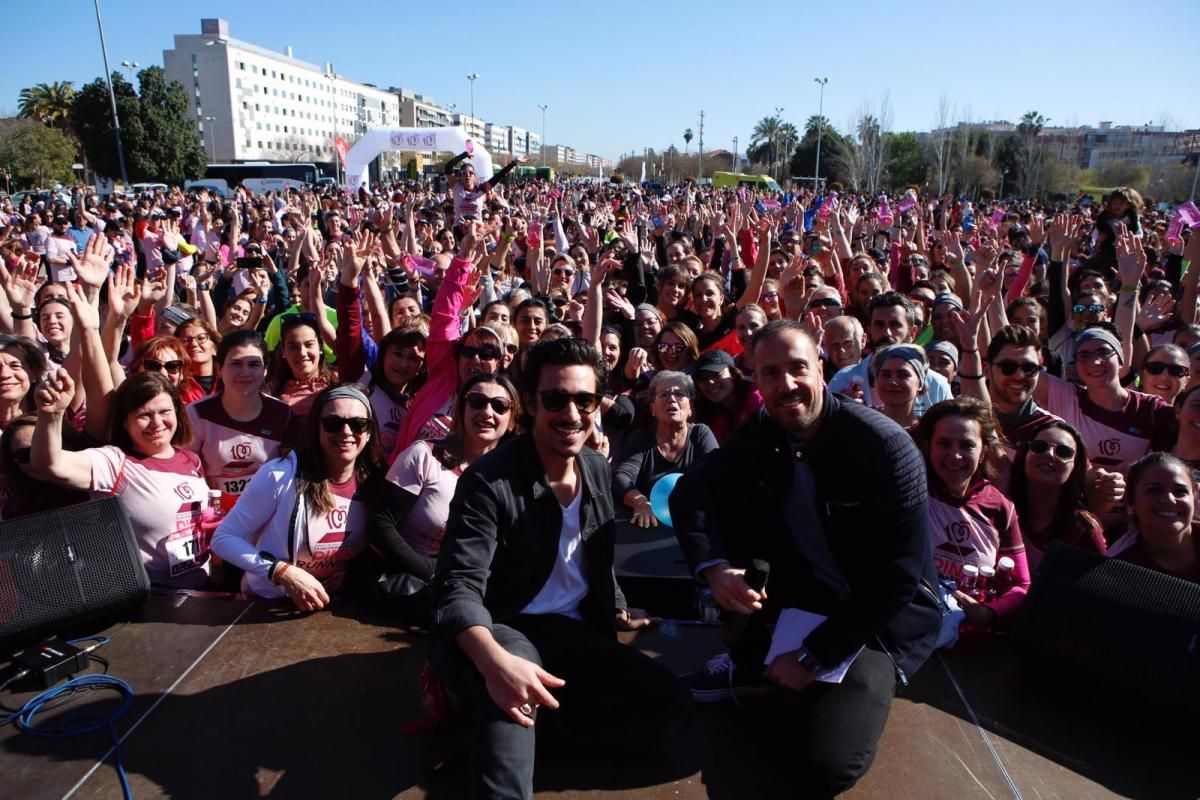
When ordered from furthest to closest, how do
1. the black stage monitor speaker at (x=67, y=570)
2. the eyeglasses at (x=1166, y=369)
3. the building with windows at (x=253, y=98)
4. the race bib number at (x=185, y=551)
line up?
the building with windows at (x=253, y=98) → the eyeglasses at (x=1166, y=369) → the race bib number at (x=185, y=551) → the black stage monitor speaker at (x=67, y=570)

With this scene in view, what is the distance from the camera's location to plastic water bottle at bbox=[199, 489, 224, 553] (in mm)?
3535

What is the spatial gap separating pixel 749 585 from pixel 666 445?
196 cm

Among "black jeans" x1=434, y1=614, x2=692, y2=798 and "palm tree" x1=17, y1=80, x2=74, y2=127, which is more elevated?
"palm tree" x1=17, y1=80, x2=74, y2=127

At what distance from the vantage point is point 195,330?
4859mm

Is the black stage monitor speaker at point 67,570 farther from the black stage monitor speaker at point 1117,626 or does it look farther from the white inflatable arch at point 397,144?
the white inflatable arch at point 397,144

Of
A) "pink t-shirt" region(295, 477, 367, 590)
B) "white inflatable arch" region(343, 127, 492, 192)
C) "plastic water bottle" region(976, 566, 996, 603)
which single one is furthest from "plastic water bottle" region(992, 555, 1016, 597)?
"white inflatable arch" region(343, 127, 492, 192)

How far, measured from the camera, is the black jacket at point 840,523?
7.66 ft

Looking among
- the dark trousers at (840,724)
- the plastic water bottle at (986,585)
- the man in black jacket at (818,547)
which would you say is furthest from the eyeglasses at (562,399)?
the plastic water bottle at (986,585)

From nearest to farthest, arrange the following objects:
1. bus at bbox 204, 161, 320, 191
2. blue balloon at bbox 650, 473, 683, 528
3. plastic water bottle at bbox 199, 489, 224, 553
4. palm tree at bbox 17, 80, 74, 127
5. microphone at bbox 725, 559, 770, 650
→ microphone at bbox 725, 559, 770, 650 → plastic water bottle at bbox 199, 489, 224, 553 → blue balloon at bbox 650, 473, 683, 528 → bus at bbox 204, 161, 320, 191 → palm tree at bbox 17, 80, 74, 127

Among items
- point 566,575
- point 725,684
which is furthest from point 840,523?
point 566,575

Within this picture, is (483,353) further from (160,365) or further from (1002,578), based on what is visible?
(1002,578)

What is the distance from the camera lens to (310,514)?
10.4ft

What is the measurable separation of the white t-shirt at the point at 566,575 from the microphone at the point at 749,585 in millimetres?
550

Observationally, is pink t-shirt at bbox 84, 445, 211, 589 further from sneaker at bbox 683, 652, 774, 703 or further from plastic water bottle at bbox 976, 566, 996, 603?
plastic water bottle at bbox 976, 566, 996, 603
